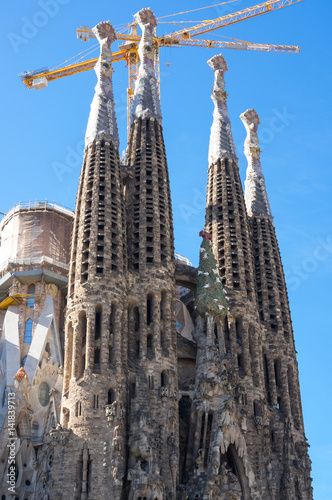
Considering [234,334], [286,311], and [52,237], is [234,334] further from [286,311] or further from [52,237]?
[52,237]

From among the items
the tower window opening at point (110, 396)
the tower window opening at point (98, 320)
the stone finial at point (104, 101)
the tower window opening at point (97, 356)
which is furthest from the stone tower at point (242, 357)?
the stone finial at point (104, 101)

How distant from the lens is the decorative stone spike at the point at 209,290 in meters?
50.2

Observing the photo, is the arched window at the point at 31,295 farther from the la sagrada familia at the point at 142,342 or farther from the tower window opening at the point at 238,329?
the tower window opening at the point at 238,329

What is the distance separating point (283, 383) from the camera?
52250mm

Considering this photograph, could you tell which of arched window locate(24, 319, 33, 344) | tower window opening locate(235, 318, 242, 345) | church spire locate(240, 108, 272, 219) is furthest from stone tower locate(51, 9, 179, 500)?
church spire locate(240, 108, 272, 219)

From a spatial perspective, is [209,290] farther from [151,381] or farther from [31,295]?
[31,295]

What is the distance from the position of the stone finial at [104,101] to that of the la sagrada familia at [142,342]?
92mm

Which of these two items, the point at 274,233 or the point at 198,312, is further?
the point at 274,233

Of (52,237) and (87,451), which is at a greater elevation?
(52,237)

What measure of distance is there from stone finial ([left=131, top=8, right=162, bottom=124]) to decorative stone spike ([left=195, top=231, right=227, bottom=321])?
9859 millimetres

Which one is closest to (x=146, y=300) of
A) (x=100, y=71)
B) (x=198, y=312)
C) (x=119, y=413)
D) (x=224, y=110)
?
(x=198, y=312)

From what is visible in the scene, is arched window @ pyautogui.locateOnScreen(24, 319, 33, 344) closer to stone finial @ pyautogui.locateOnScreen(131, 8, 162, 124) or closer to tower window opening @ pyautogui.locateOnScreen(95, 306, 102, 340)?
tower window opening @ pyautogui.locateOnScreen(95, 306, 102, 340)

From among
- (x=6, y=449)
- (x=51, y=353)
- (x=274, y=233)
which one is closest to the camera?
(x=6, y=449)

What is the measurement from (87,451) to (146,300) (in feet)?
32.5
